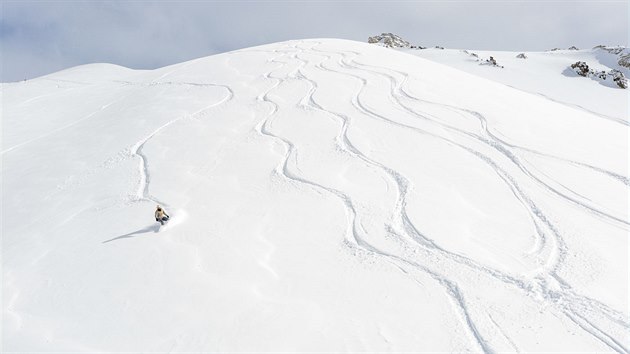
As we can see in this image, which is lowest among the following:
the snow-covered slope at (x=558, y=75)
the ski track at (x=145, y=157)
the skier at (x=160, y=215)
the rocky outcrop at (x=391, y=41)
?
the skier at (x=160, y=215)

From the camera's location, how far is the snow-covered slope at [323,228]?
4.36m

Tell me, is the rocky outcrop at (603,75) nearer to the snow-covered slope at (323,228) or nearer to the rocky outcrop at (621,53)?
the rocky outcrop at (621,53)

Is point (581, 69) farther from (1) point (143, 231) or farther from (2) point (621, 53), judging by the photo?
(1) point (143, 231)

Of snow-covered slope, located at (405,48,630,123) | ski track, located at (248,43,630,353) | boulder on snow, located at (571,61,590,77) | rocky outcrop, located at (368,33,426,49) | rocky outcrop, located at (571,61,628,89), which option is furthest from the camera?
rocky outcrop, located at (368,33,426,49)

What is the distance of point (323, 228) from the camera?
6.21m

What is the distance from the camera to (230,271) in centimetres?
532

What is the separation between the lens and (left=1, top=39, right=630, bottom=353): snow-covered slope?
14.3 feet

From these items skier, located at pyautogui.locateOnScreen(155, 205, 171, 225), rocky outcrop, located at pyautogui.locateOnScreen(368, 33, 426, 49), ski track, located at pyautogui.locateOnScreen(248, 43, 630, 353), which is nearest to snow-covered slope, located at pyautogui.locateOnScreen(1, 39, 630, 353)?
ski track, located at pyautogui.locateOnScreen(248, 43, 630, 353)

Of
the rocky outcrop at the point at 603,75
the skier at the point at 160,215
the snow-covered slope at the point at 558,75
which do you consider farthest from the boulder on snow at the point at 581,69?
the skier at the point at 160,215

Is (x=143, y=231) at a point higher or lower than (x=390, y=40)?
lower

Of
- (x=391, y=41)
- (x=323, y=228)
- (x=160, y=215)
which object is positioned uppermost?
(x=391, y=41)

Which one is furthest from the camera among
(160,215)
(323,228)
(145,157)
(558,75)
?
(558,75)

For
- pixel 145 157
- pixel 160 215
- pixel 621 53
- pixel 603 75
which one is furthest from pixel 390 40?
pixel 160 215

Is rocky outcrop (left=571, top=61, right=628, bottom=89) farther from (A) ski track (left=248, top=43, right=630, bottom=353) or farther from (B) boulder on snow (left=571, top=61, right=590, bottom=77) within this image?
(A) ski track (left=248, top=43, right=630, bottom=353)
